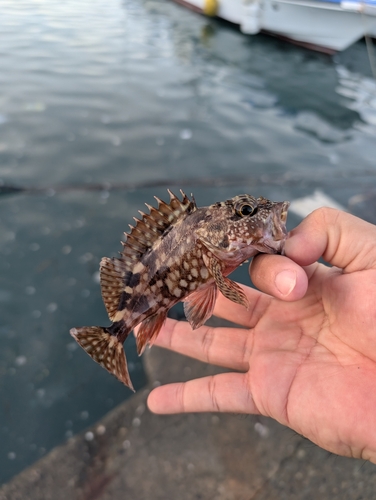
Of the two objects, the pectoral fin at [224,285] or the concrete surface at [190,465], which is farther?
the concrete surface at [190,465]

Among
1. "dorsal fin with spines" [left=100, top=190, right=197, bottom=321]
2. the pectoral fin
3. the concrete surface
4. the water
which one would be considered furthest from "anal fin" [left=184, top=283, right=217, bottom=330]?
the water

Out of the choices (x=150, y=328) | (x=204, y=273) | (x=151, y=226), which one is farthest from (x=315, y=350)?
(x=151, y=226)

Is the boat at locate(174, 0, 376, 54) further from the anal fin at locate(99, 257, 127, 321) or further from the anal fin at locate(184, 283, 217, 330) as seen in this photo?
the anal fin at locate(99, 257, 127, 321)

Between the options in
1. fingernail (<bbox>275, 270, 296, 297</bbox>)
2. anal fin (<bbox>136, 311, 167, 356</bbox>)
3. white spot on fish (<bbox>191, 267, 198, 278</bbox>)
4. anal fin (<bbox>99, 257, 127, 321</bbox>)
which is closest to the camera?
fingernail (<bbox>275, 270, 296, 297</bbox>)

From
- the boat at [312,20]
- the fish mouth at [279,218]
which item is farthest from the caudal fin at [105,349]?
the boat at [312,20]

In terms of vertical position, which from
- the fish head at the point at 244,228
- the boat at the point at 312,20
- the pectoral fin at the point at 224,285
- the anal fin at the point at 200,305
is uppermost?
the boat at the point at 312,20

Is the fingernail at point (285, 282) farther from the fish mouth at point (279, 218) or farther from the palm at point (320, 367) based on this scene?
the palm at point (320, 367)
